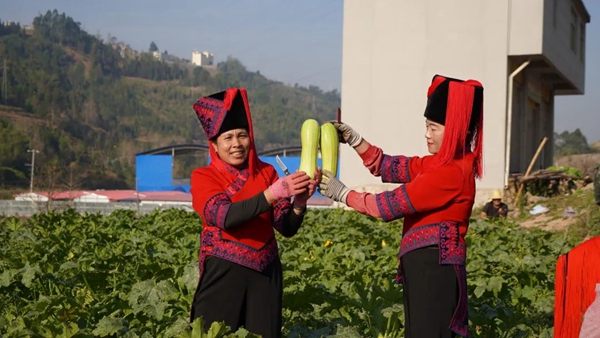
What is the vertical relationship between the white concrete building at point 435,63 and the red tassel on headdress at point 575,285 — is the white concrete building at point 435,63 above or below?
above

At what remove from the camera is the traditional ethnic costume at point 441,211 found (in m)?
4.28

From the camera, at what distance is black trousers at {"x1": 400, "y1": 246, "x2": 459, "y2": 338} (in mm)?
4316

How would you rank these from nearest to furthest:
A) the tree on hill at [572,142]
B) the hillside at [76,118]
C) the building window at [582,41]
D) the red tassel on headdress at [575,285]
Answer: the red tassel on headdress at [575,285], the building window at [582,41], the hillside at [76,118], the tree on hill at [572,142]

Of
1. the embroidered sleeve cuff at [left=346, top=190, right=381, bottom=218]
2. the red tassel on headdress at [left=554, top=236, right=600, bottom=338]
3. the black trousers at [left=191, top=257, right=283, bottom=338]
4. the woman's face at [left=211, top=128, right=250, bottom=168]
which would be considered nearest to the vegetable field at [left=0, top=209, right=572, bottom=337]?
the black trousers at [left=191, top=257, right=283, bottom=338]

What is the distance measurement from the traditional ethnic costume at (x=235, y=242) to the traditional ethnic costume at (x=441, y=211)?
488 mm

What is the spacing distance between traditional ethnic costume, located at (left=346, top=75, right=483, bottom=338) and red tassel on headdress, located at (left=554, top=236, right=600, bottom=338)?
137 centimetres

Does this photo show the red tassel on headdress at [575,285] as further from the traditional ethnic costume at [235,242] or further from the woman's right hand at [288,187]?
the traditional ethnic costume at [235,242]

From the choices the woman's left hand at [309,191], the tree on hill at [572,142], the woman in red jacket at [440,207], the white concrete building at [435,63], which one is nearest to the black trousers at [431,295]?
the woman in red jacket at [440,207]

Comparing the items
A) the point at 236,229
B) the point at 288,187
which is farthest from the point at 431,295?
the point at 236,229

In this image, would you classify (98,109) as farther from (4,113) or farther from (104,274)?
(104,274)

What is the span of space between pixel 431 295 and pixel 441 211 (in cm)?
40

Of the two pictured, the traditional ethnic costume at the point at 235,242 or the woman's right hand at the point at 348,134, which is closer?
the traditional ethnic costume at the point at 235,242

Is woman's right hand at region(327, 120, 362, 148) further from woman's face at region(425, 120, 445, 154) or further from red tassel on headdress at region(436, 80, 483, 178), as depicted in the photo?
red tassel on headdress at region(436, 80, 483, 178)

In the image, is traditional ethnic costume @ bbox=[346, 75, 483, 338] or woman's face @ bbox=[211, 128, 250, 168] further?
woman's face @ bbox=[211, 128, 250, 168]
